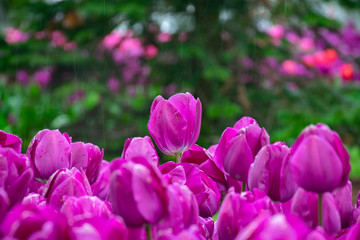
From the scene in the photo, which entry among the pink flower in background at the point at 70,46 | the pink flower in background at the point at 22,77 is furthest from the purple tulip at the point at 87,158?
the pink flower in background at the point at 22,77

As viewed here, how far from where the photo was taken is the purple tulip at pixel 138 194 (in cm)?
41

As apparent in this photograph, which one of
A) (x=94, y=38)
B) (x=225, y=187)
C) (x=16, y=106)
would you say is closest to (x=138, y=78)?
(x=94, y=38)

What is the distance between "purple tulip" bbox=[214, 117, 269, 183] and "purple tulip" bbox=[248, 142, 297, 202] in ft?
0.14

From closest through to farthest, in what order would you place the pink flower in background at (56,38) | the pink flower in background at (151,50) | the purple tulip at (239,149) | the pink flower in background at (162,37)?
the purple tulip at (239,149) < the pink flower in background at (162,37) < the pink flower in background at (151,50) < the pink flower in background at (56,38)

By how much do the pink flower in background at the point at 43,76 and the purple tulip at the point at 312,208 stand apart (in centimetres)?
613

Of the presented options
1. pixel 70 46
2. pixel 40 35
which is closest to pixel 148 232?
pixel 40 35

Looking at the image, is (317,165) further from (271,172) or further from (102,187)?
(102,187)

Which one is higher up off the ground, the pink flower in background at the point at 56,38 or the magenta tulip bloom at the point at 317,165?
the magenta tulip bloom at the point at 317,165

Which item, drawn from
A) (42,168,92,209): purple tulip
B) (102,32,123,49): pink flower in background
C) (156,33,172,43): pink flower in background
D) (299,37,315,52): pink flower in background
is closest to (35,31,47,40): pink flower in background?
(102,32,123,49): pink flower in background

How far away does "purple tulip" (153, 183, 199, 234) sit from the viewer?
43 centimetres

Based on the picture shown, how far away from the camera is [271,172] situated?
1.77ft

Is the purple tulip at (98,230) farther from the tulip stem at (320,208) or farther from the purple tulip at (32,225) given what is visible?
the tulip stem at (320,208)

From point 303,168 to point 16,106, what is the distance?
4.07 m

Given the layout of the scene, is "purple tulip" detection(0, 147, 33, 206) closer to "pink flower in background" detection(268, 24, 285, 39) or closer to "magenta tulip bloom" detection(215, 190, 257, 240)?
"magenta tulip bloom" detection(215, 190, 257, 240)
